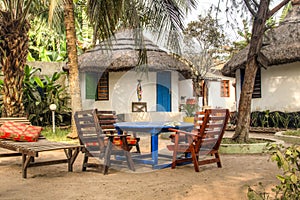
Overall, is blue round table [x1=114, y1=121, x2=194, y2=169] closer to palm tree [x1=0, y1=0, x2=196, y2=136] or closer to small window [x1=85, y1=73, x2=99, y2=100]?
palm tree [x1=0, y1=0, x2=196, y2=136]

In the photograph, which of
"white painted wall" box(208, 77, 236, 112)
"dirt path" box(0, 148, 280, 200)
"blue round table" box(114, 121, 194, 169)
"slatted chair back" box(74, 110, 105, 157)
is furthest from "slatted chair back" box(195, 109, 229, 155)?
"white painted wall" box(208, 77, 236, 112)

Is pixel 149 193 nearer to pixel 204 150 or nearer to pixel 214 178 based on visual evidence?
pixel 214 178

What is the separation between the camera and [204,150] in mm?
5797

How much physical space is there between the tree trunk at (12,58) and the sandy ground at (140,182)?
4303 millimetres

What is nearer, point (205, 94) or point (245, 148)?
point (245, 148)

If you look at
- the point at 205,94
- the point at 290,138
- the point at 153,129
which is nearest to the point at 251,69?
the point at 290,138

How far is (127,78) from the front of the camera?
13.5 m

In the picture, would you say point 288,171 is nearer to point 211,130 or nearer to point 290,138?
point 211,130

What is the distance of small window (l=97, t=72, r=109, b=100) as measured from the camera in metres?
13.7

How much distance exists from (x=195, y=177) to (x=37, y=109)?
976 centimetres

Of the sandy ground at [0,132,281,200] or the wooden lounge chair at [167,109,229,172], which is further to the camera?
the wooden lounge chair at [167,109,229,172]

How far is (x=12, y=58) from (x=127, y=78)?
446cm

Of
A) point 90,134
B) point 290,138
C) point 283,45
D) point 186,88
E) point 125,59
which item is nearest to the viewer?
point 90,134

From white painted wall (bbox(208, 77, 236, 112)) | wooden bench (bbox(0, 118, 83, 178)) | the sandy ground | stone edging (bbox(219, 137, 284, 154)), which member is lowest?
the sandy ground
